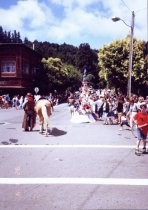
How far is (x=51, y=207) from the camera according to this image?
6797 mm

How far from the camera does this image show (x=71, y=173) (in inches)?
373

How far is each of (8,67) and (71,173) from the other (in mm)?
44882

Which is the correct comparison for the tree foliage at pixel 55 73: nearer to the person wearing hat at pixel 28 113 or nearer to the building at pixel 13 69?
the building at pixel 13 69

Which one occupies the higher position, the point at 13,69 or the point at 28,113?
the point at 13,69

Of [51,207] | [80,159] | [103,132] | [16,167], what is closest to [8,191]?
[51,207]

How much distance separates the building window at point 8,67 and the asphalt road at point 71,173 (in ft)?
124

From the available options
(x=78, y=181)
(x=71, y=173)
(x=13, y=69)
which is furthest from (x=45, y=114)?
(x=13, y=69)

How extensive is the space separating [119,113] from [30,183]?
12380 millimetres

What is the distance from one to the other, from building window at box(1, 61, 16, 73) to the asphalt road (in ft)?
124

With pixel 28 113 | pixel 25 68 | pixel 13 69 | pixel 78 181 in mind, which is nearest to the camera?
pixel 78 181

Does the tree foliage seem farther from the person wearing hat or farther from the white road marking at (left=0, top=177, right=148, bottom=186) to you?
the white road marking at (left=0, top=177, right=148, bottom=186)

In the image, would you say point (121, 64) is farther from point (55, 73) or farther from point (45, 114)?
point (45, 114)

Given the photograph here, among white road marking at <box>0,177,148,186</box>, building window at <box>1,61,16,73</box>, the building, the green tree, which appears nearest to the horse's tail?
white road marking at <box>0,177,148,186</box>

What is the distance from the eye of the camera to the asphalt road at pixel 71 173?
282 inches
